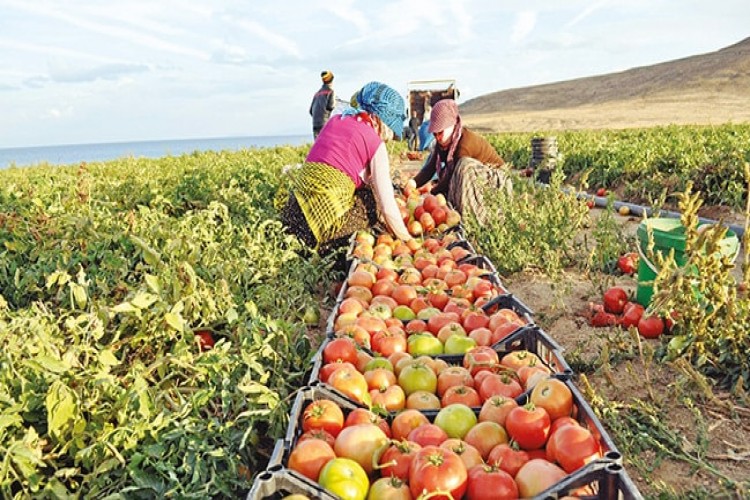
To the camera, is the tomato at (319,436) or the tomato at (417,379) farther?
the tomato at (417,379)

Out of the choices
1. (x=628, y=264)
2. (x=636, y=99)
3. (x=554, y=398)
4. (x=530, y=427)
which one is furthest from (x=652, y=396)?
(x=636, y=99)

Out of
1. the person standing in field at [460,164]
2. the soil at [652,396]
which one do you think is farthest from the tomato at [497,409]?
the person standing in field at [460,164]

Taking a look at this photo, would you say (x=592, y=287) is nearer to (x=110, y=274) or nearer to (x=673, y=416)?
(x=673, y=416)

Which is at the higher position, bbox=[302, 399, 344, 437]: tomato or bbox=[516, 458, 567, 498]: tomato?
bbox=[302, 399, 344, 437]: tomato

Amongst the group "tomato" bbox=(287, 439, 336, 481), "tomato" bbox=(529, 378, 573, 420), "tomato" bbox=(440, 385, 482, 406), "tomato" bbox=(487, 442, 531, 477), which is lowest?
"tomato" bbox=(487, 442, 531, 477)

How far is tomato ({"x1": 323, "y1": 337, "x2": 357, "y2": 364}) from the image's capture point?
8.53ft

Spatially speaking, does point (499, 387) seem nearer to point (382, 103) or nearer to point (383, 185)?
point (383, 185)

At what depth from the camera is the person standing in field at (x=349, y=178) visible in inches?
185

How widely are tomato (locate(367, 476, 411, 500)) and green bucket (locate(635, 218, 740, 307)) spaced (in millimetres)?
2374

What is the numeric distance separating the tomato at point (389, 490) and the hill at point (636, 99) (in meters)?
39.9

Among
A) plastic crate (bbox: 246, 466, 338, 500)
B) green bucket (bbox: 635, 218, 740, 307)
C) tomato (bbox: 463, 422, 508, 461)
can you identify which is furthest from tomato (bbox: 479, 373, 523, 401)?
green bucket (bbox: 635, 218, 740, 307)

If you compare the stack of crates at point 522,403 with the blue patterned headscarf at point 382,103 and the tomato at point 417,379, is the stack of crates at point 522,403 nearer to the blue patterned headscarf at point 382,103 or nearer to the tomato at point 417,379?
the tomato at point 417,379

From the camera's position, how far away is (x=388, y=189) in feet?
15.4

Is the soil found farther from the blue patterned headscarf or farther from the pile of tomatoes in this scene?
the blue patterned headscarf
